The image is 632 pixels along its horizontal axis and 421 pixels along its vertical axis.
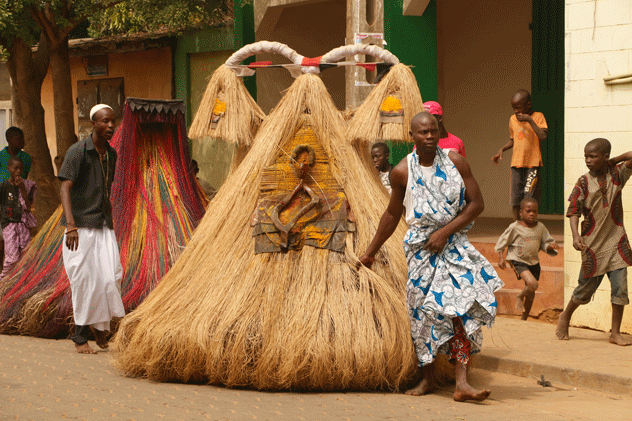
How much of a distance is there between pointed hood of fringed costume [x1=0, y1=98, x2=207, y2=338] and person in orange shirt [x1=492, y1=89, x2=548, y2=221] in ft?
10.6

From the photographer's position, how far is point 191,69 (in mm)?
15477

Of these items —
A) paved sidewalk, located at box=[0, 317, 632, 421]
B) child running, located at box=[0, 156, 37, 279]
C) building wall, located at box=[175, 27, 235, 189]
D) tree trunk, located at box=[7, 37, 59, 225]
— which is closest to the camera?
paved sidewalk, located at box=[0, 317, 632, 421]

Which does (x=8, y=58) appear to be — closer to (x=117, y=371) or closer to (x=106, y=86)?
(x=106, y=86)

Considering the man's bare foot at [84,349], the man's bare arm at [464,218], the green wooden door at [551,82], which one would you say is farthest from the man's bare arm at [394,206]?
the green wooden door at [551,82]

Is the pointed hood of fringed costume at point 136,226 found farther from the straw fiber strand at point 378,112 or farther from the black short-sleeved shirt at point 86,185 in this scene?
the straw fiber strand at point 378,112

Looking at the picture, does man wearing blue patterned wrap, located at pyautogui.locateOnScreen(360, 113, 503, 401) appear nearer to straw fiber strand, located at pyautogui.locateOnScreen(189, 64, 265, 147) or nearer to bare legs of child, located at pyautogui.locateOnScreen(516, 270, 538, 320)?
straw fiber strand, located at pyautogui.locateOnScreen(189, 64, 265, 147)

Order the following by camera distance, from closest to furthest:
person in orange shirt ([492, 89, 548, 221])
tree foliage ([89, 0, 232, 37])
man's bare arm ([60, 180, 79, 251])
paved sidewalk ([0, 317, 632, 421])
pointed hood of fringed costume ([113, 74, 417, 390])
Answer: paved sidewalk ([0, 317, 632, 421])
pointed hood of fringed costume ([113, 74, 417, 390])
man's bare arm ([60, 180, 79, 251])
person in orange shirt ([492, 89, 548, 221])
tree foliage ([89, 0, 232, 37])

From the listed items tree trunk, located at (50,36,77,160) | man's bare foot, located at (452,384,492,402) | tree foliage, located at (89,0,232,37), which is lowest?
man's bare foot, located at (452,384,492,402)

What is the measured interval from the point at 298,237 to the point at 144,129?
2.87 meters

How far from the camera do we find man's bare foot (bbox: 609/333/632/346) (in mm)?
6973

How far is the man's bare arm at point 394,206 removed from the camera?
559cm

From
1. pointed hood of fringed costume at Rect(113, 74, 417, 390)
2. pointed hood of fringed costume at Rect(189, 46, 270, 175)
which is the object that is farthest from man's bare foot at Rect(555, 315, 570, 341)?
pointed hood of fringed costume at Rect(189, 46, 270, 175)

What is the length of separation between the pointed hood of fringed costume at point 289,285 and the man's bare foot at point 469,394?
0.38 m

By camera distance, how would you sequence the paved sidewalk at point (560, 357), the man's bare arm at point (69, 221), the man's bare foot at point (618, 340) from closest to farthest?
the paved sidewalk at point (560, 357) → the man's bare arm at point (69, 221) → the man's bare foot at point (618, 340)
